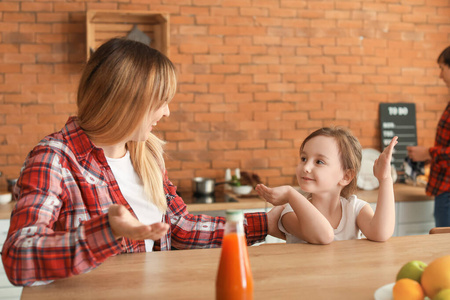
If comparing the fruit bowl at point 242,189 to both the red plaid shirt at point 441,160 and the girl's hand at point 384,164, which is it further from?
the girl's hand at point 384,164

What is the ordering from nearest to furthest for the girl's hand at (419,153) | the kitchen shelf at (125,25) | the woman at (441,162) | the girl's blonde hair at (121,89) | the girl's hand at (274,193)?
1. the girl's blonde hair at (121,89)
2. the girl's hand at (274,193)
3. the woman at (441,162)
4. the girl's hand at (419,153)
5. the kitchen shelf at (125,25)

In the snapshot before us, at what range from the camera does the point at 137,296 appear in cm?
104

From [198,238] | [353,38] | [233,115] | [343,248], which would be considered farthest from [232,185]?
[343,248]

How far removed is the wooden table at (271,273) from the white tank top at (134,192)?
0.19 m

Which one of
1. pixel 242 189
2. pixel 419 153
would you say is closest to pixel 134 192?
pixel 242 189

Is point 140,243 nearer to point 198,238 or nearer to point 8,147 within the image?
point 198,238

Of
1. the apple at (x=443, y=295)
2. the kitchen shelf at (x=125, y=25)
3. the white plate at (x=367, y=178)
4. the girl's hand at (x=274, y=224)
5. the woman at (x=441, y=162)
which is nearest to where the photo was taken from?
the apple at (x=443, y=295)

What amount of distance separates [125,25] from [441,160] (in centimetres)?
213

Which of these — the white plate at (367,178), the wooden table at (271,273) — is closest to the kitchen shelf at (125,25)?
the white plate at (367,178)

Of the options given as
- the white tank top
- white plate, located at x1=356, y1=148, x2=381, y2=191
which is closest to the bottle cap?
the white tank top

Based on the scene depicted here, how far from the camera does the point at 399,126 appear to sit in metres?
3.78

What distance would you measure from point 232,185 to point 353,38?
1.43m

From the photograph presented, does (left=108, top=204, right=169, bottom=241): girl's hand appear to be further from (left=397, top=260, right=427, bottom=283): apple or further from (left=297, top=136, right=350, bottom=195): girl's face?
(left=297, top=136, right=350, bottom=195): girl's face

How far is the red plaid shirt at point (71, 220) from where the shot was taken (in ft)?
3.46
